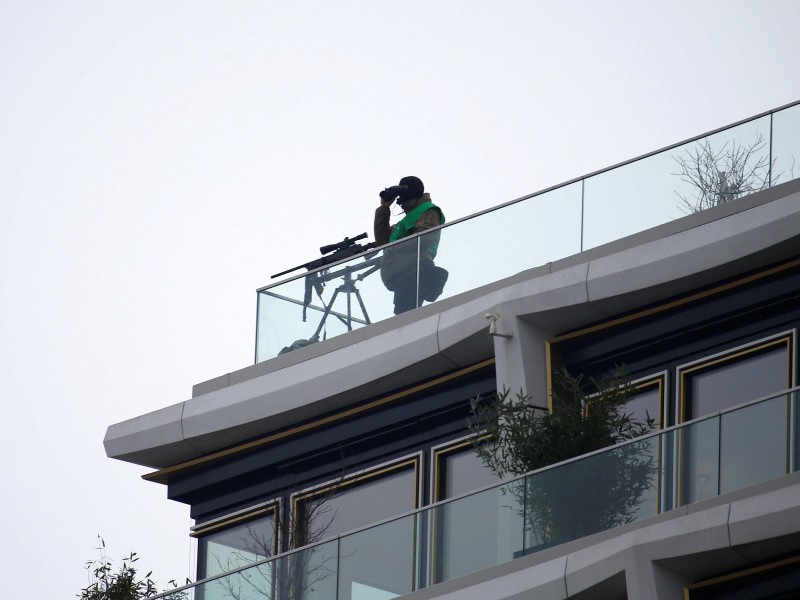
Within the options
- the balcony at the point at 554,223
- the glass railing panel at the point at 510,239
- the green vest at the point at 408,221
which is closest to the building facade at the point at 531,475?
the balcony at the point at 554,223

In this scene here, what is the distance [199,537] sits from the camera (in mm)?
23969

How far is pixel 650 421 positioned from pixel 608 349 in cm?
122

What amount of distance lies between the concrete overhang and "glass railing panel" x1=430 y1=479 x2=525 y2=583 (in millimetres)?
2535

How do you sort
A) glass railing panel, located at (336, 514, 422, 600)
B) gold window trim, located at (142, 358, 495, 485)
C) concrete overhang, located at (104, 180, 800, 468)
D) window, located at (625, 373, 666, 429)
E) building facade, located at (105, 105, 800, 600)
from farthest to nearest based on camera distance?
gold window trim, located at (142, 358, 495, 485) < window, located at (625, 373, 666, 429) < concrete overhang, located at (104, 180, 800, 468) < glass railing panel, located at (336, 514, 422, 600) < building facade, located at (105, 105, 800, 600)

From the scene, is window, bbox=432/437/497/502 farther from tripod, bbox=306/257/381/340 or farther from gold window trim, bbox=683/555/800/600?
gold window trim, bbox=683/555/800/600

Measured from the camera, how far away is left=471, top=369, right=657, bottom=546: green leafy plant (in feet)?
59.2

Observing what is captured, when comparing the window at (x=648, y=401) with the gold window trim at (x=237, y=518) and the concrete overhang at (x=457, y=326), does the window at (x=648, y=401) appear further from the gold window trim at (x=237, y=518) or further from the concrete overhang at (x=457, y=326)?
the gold window trim at (x=237, y=518)

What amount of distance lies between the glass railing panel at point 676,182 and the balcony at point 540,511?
11.3 ft

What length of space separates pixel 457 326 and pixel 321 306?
2.63 meters

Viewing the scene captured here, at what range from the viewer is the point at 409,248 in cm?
2275

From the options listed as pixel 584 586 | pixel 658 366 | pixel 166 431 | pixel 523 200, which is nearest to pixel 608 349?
pixel 658 366

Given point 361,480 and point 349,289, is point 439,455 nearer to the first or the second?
point 361,480

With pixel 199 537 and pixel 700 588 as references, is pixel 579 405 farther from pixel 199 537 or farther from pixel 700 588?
pixel 199 537

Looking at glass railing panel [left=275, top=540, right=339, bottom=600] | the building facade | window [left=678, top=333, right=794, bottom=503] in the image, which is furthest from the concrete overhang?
glass railing panel [left=275, top=540, right=339, bottom=600]
